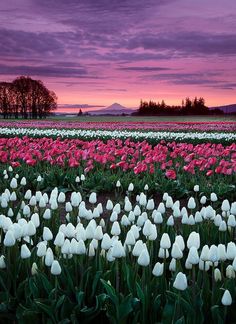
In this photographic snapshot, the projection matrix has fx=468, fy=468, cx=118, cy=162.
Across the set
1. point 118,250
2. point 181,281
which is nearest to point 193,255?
point 181,281

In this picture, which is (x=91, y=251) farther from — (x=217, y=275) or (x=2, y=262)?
(x=217, y=275)

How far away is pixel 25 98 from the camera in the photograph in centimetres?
8656

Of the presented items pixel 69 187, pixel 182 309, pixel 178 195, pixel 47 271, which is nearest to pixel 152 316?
pixel 182 309

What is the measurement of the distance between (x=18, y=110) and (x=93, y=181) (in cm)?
8143

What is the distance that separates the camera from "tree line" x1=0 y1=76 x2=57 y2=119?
85875mm

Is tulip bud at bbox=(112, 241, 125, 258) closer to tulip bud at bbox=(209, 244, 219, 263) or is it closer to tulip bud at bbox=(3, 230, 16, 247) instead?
tulip bud at bbox=(209, 244, 219, 263)

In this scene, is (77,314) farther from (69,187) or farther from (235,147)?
(235,147)

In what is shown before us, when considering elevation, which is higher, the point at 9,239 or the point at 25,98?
the point at 25,98

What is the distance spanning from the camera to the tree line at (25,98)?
85875mm

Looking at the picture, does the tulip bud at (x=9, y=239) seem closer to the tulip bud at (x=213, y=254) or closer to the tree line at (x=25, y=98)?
the tulip bud at (x=213, y=254)

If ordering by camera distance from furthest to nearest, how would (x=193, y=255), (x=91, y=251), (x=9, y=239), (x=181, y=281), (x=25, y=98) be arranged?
(x=25, y=98) → (x=91, y=251) → (x=9, y=239) → (x=193, y=255) → (x=181, y=281)

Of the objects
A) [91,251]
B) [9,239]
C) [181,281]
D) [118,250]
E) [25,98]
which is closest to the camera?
[181,281]

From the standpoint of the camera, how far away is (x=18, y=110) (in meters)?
87.3

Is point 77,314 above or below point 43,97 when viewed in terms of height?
below
